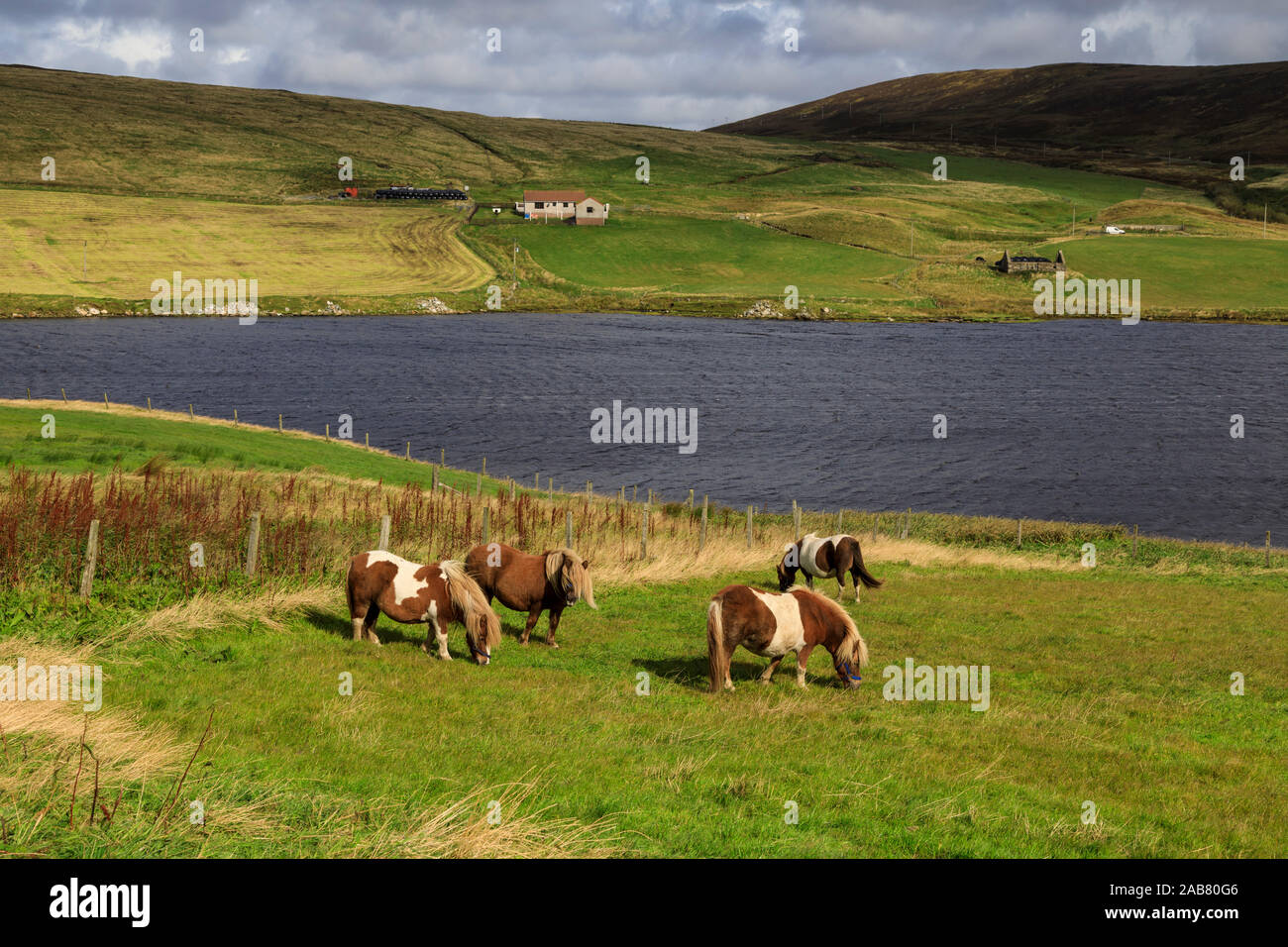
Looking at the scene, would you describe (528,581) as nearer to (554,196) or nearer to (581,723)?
(581,723)

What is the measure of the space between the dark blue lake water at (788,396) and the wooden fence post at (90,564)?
4415cm

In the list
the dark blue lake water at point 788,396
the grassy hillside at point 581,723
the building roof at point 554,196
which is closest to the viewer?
the grassy hillside at point 581,723

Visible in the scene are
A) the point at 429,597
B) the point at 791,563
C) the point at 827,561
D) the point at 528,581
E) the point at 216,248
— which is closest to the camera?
the point at 429,597

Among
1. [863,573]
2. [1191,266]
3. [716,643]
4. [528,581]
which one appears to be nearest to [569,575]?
[528,581]

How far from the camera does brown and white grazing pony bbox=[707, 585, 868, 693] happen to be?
1678cm

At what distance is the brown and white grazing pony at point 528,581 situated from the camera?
62.6ft

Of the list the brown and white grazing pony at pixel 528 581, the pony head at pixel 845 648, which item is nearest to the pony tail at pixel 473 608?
the brown and white grazing pony at pixel 528 581

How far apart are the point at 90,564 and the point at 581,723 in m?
10.4

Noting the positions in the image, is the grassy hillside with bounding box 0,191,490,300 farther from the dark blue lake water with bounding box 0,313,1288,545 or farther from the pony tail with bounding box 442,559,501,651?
the pony tail with bounding box 442,559,501,651

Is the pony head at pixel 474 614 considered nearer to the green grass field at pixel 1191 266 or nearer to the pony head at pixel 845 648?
the pony head at pixel 845 648

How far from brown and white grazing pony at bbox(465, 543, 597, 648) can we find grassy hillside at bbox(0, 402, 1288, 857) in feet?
3.37

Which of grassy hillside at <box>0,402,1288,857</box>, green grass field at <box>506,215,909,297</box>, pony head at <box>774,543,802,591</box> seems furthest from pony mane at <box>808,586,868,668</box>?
green grass field at <box>506,215,909,297</box>

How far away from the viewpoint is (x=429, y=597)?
17.8m
